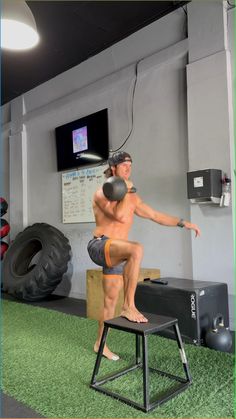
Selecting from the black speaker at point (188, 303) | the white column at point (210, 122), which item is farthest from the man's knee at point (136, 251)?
the white column at point (210, 122)

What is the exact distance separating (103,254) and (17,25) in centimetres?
164

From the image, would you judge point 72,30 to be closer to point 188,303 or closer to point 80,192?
point 80,192

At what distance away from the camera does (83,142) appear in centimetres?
475

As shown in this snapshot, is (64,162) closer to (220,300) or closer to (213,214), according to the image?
(213,214)

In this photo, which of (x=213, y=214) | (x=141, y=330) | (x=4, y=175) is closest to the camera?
(x=141, y=330)

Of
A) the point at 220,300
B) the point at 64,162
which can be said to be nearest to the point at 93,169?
the point at 64,162

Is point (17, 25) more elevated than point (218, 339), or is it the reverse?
point (17, 25)

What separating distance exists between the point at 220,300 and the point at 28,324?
6.23ft

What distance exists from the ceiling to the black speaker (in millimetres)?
2956

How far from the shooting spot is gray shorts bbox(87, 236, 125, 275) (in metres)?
2.23

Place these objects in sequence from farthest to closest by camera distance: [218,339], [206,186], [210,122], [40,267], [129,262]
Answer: [40,267], [210,122], [206,186], [218,339], [129,262]

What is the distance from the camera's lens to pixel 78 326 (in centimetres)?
336

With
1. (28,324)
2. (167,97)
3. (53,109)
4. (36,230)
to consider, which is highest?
(53,109)

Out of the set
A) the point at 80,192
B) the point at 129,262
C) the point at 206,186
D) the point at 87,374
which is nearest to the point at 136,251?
the point at 129,262
